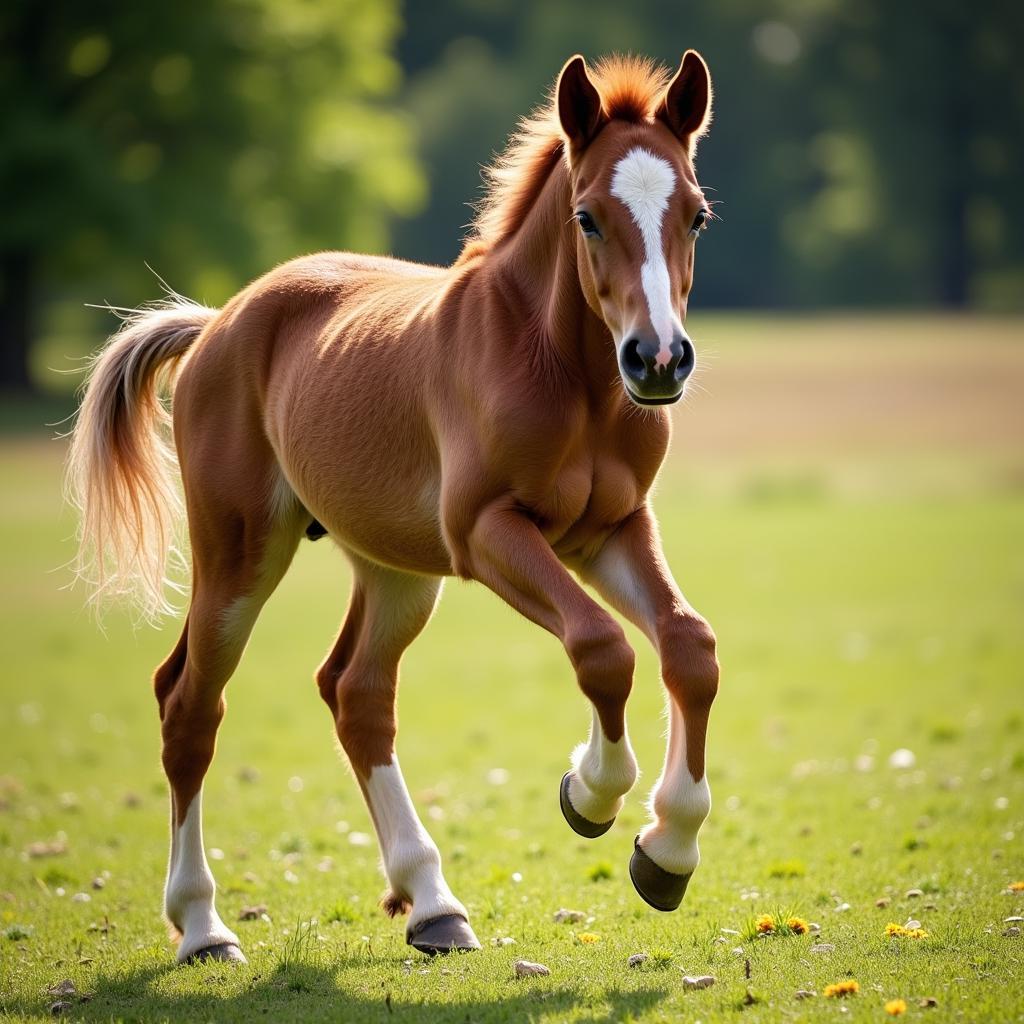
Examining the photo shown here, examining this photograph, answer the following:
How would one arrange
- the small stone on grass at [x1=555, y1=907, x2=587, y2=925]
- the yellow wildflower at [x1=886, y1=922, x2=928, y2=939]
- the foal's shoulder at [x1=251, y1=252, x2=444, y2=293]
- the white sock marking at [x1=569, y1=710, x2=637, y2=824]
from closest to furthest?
the white sock marking at [x1=569, y1=710, x2=637, y2=824] < the yellow wildflower at [x1=886, y1=922, x2=928, y2=939] < the small stone on grass at [x1=555, y1=907, x2=587, y2=925] < the foal's shoulder at [x1=251, y1=252, x2=444, y2=293]

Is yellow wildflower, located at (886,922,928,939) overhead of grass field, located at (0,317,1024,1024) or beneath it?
overhead

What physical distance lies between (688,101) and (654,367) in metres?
1.25

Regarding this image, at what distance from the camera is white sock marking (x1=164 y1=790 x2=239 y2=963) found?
237 inches

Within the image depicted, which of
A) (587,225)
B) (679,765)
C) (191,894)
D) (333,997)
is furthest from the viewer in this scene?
(191,894)

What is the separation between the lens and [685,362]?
4633 millimetres

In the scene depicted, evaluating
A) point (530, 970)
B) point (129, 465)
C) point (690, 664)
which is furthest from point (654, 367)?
point (129, 465)

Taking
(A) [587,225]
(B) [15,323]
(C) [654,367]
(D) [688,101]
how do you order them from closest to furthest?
(C) [654,367], (A) [587,225], (D) [688,101], (B) [15,323]

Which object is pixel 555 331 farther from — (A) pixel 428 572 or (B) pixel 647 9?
(B) pixel 647 9

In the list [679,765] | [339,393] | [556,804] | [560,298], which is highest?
[560,298]

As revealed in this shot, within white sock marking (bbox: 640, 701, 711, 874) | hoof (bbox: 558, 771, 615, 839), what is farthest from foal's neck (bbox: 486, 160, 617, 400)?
hoof (bbox: 558, 771, 615, 839)

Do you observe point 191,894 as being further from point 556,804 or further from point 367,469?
point 556,804

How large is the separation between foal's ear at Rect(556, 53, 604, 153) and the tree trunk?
36888 millimetres

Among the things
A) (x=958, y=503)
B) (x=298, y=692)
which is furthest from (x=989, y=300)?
(x=298, y=692)

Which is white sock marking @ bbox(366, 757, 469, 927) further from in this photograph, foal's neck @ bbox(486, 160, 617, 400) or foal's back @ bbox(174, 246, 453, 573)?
foal's neck @ bbox(486, 160, 617, 400)
